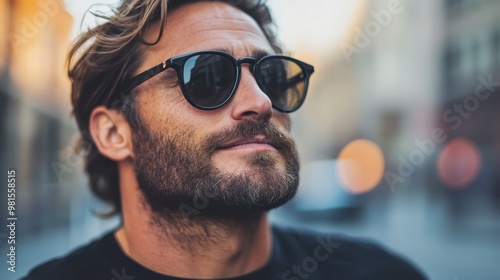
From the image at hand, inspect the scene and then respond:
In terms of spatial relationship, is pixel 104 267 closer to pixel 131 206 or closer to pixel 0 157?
pixel 131 206

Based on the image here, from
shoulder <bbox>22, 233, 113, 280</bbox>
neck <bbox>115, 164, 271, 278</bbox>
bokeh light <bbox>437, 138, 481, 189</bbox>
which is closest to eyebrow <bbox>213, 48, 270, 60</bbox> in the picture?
neck <bbox>115, 164, 271, 278</bbox>

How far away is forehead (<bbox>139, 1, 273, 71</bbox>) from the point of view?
95.9 inches

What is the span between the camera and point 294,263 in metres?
2.60

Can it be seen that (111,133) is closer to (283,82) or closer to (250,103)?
(250,103)

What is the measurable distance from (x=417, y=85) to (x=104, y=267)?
81.1 ft

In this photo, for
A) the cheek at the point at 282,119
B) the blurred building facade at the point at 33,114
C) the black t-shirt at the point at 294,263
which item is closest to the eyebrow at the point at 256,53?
the cheek at the point at 282,119

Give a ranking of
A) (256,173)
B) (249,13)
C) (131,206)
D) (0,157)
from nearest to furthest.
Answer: (256,173) < (131,206) < (249,13) < (0,157)

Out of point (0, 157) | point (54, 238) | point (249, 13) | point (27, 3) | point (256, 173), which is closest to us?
point (256, 173)

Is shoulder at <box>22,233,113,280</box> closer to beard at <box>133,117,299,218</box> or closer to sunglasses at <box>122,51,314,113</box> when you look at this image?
beard at <box>133,117,299,218</box>

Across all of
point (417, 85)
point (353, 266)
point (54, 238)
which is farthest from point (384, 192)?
point (353, 266)

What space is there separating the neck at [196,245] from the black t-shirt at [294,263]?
0.06m

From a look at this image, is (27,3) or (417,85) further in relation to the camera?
(417,85)

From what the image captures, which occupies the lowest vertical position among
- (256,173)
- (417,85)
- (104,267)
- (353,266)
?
(417,85)

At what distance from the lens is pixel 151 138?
240 cm
